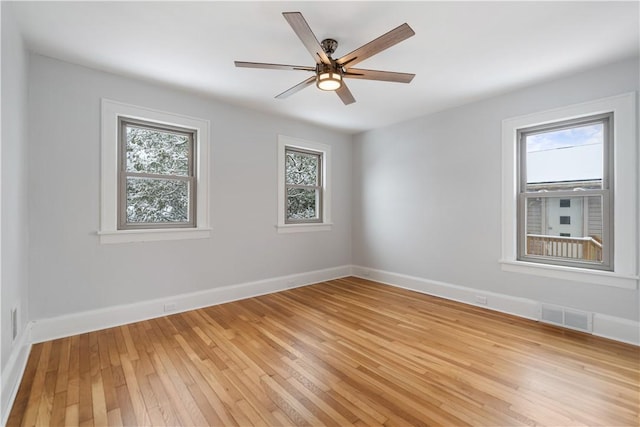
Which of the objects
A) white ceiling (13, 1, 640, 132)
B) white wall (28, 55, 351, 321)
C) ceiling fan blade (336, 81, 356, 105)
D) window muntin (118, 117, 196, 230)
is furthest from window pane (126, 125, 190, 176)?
ceiling fan blade (336, 81, 356, 105)

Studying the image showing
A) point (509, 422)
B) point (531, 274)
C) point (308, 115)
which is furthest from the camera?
point (308, 115)

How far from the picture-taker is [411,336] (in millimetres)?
2822

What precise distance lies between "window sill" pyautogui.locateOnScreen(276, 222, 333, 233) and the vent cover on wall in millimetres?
3114

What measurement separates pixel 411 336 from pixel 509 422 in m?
1.17

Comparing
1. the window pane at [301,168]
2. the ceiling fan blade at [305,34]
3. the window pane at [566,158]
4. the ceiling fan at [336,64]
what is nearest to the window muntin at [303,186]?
the window pane at [301,168]

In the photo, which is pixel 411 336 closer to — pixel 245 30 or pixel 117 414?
pixel 117 414

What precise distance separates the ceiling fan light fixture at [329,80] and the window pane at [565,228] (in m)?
2.73

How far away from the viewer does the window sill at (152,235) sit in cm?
301

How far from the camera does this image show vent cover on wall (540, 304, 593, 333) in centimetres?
291

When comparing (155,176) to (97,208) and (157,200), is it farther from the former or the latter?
(97,208)

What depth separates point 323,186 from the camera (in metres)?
5.11

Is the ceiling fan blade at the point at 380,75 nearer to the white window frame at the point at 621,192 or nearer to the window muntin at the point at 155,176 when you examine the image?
the white window frame at the point at 621,192

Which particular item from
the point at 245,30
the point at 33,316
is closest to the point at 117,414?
the point at 33,316

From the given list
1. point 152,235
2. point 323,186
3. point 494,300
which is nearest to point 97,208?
point 152,235
